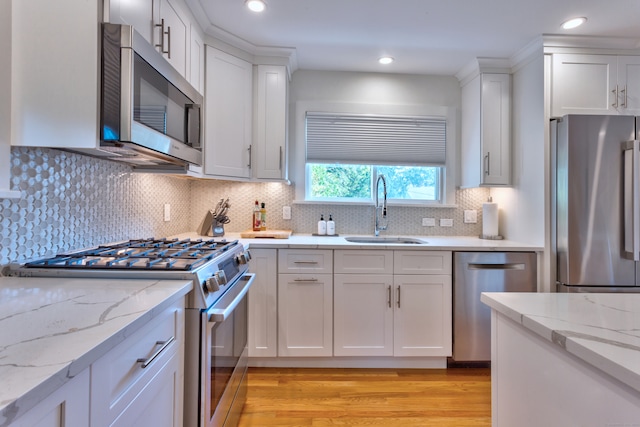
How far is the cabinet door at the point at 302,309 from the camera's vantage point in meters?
2.20

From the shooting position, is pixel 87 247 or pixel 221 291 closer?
pixel 221 291

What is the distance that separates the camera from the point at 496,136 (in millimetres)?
2568

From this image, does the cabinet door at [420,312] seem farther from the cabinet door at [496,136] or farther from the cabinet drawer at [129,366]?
the cabinet drawer at [129,366]

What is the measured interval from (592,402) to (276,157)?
2.23 m

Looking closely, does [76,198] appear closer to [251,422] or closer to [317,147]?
[251,422]

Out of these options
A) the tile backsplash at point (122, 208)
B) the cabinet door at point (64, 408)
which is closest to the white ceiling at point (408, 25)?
the tile backsplash at point (122, 208)

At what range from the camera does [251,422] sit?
1.71 m

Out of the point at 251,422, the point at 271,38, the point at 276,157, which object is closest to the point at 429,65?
the point at 271,38

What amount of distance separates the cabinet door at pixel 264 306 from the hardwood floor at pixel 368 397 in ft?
0.67

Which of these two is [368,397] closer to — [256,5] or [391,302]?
[391,302]

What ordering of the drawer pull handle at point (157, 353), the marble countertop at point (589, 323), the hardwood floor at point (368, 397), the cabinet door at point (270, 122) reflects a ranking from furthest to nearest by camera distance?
the cabinet door at point (270, 122) < the hardwood floor at point (368, 397) < the drawer pull handle at point (157, 353) < the marble countertop at point (589, 323)

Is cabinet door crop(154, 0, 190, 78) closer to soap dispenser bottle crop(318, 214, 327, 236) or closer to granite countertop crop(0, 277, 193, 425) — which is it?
granite countertop crop(0, 277, 193, 425)

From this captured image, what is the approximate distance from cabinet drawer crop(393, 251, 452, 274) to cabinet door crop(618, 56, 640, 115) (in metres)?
1.71

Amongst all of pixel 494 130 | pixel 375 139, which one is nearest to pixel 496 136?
pixel 494 130
